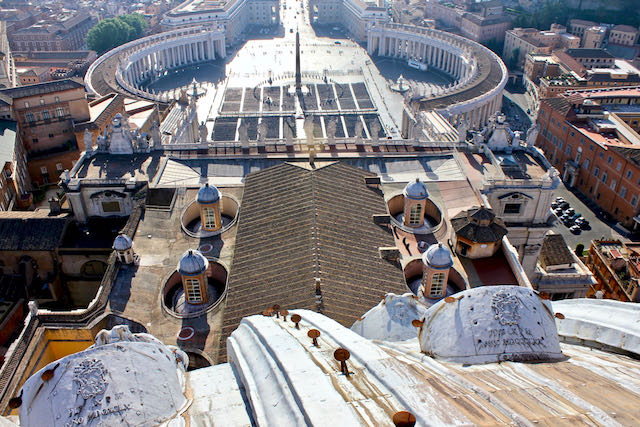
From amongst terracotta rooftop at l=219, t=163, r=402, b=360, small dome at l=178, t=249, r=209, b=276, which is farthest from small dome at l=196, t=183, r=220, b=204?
small dome at l=178, t=249, r=209, b=276

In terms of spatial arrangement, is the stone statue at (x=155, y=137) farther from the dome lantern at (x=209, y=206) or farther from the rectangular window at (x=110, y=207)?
the dome lantern at (x=209, y=206)

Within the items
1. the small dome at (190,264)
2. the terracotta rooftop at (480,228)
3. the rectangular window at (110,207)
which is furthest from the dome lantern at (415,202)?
the rectangular window at (110,207)

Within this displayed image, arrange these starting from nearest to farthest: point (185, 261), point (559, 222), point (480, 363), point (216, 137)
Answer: point (480, 363) < point (185, 261) < point (559, 222) < point (216, 137)

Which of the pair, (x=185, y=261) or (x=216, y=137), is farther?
(x=216, y=137)

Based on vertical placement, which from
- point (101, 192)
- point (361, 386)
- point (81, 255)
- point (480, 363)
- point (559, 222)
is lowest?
point (559, 222)

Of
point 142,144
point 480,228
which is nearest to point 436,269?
point 480,228

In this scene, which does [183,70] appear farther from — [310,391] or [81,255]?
[310,391]

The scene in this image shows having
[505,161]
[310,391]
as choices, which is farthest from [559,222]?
[310,391]

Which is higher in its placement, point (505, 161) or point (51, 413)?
point (51, 413)
